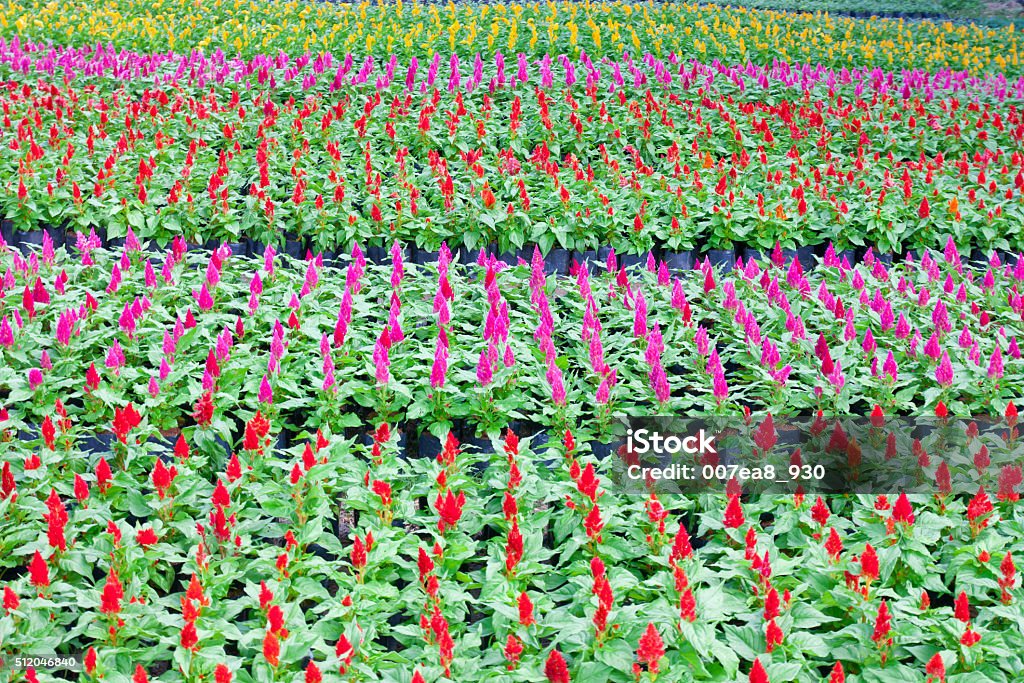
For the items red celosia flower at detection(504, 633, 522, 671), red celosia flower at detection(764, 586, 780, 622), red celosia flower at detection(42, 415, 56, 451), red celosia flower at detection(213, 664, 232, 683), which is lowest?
red celosia flower at detection(213, 664, 232, 683)

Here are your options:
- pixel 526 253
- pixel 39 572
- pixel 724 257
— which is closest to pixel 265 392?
pixel 39 572

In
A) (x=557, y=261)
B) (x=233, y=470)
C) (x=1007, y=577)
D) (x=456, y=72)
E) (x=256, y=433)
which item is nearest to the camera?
(x=1007, y=577)

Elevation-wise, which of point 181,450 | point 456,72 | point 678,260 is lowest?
point 181,450

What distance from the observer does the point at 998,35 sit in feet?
47.9

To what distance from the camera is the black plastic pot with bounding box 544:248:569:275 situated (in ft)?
20.1

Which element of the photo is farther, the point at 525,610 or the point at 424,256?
the point at 424,256

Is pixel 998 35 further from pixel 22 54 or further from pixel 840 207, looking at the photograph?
pixel 22 54

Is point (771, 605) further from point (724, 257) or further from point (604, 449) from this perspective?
point (724, 257)

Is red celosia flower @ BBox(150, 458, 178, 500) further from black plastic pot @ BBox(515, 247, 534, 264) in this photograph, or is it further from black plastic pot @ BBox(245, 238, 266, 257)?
black plastic pot @ BBox(515, 247, 534, 264)

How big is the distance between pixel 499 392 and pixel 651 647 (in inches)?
66.1

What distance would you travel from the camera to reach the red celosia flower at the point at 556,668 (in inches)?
100

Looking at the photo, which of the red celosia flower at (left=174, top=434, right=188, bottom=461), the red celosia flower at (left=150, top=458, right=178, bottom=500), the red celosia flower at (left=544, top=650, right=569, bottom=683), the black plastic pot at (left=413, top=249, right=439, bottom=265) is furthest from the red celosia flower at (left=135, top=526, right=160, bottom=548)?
the black plastic pot at (left=413, top=249, right=439, bottom=265)

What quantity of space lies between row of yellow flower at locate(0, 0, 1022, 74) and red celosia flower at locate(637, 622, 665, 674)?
869 cm

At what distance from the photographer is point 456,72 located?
A: 8.96 meters
